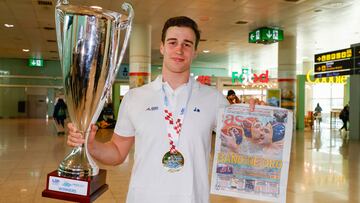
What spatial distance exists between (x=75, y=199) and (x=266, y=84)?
19.1 meters

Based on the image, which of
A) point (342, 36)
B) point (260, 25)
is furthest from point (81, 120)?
point (342, 36)

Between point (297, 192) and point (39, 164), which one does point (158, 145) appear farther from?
point (39, 164)

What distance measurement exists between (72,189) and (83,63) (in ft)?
1.92

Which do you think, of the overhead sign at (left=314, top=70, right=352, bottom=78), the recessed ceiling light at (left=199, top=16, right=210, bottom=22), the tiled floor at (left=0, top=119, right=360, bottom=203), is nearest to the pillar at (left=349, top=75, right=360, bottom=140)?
the overhead sign at (left=314, top=70, right=352, bottom=78)

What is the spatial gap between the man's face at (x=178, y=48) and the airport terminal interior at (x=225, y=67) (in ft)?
1.28

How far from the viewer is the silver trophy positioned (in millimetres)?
1706

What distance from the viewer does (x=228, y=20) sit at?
12859mm

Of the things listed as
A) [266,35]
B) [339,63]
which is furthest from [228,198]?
[339,63]

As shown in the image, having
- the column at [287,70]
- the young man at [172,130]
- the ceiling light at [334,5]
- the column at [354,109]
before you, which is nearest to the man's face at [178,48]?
the young man at [172,130]

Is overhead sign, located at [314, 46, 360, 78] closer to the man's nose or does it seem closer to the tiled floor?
the tiled floor

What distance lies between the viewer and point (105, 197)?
491 cm

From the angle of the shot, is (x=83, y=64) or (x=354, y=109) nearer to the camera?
(x=83, y=64)

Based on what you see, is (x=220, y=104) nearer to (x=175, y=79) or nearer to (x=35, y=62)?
(x=175, y=79)

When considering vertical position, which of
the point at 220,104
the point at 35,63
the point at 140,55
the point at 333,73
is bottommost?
the point at 220,104
